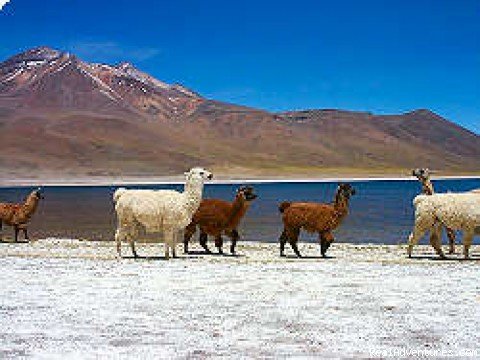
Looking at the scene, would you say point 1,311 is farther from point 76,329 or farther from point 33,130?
A: point 33,130

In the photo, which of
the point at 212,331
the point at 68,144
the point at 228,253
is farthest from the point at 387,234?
the point at 68,144

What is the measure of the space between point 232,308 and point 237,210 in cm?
715

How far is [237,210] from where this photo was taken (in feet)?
50.8

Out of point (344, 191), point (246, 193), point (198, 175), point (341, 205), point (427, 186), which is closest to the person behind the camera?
point (198, 175)

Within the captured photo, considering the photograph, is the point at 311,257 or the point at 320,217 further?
the point at 311,257

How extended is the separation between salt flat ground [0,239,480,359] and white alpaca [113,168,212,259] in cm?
96

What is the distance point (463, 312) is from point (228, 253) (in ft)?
29.2

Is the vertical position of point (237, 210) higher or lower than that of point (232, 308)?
higher

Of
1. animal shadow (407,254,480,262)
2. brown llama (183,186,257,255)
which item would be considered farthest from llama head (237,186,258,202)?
animal shadow (407,254,480,262)

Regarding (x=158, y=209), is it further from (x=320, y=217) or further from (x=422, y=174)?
(x=422, y=174)

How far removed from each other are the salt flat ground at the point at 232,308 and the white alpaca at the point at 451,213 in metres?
0.98

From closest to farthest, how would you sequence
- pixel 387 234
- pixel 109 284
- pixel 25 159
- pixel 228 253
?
1. pixel 109 284
2. pixel 228 253
3. pixel 387 234
4. pixel 25 159

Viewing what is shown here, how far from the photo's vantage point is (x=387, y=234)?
25.7 m

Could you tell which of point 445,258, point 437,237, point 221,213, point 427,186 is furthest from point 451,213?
point 221,213
